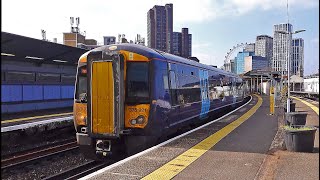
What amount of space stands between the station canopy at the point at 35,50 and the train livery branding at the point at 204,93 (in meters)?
7.22

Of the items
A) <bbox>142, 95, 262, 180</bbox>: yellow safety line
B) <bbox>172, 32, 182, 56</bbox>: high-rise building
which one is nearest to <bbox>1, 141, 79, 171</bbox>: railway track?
<bbox>142, 95, 262, 180</bbox>: yellow safety line

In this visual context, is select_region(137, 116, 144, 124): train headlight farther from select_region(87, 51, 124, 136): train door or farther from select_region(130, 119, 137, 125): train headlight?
select_region(87, 51, 124, 136): train door

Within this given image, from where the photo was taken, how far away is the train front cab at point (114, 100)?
8336 mm

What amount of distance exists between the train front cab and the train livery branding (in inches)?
226

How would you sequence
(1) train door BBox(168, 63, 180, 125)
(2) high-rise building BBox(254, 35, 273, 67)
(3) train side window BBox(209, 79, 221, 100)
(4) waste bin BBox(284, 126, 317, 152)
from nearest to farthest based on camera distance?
(4) waste bin BBox(284, 126, 317, 152) < (2) high-rise building BBox(254, 35, 273, 67) < (1) train door BBox(168, 63, 180, 125) < (3) train side window BBox(209, 79, 221, 100)

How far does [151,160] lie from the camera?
7055 millimetres

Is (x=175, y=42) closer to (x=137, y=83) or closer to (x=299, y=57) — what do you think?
(x=299, y=57)

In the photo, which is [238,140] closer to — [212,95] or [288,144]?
[288,144]

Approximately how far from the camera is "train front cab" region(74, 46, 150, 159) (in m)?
8.34

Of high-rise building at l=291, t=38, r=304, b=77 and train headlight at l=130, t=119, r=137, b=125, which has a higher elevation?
high-rise building at l=291, t=38, r=304, b=77

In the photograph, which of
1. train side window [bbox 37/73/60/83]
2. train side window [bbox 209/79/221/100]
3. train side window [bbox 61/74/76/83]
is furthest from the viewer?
train side window [bbox 61/74/76/83]

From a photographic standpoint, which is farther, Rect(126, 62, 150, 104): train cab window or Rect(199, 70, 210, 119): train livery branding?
Rect(199, 70, 210, 119): train livery branding

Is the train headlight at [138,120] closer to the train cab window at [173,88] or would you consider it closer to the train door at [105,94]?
the train door at [105,94]

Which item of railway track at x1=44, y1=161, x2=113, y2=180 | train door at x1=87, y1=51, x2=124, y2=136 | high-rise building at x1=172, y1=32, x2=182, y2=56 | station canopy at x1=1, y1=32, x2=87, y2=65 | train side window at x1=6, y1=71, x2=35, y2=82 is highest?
high-rise building at x1=172, y1=32, x2=182, y2=56
